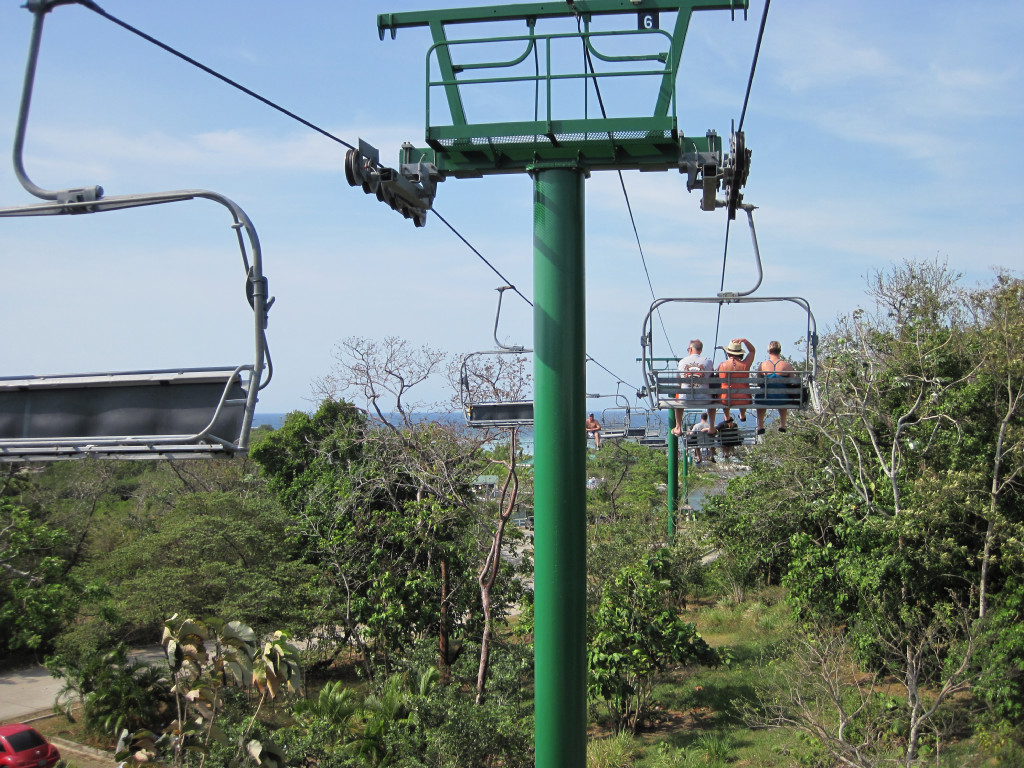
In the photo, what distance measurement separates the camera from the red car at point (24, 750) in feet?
50.1

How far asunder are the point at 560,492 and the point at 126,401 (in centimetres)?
297

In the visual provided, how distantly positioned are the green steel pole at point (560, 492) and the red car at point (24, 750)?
1370cm

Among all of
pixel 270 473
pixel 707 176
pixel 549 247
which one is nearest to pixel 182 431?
pixel 549 247

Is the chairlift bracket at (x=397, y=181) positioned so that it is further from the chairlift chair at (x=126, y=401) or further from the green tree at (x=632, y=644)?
the green tree at (x=632, y=644)

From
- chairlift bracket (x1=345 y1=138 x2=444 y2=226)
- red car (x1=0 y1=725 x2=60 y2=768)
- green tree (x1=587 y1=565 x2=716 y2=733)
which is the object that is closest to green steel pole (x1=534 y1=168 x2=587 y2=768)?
chairlift bracket (x1=345 y1=138 x2=444 y2=226)

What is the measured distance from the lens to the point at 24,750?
50.8 feet

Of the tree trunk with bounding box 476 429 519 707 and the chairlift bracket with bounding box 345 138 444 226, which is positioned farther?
the tree trunk with bounding box 476 429 519 707

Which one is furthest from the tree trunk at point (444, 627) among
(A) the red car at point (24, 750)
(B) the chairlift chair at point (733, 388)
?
(B) the chairlift chair at point (733, 388)

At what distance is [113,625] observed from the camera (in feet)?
63.6

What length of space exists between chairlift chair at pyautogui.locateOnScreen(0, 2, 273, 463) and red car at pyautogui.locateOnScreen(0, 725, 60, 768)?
47.7ft

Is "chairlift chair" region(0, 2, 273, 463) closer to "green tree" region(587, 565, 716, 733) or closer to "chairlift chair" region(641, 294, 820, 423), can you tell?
"chairlift chair" region(641, 294, 820, 423)

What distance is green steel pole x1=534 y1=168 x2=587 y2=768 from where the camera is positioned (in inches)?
232

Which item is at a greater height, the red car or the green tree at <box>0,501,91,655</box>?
the green tree at <box>0,501,91,655</box>

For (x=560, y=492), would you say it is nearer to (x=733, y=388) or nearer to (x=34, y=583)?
(x=733, y=388)
